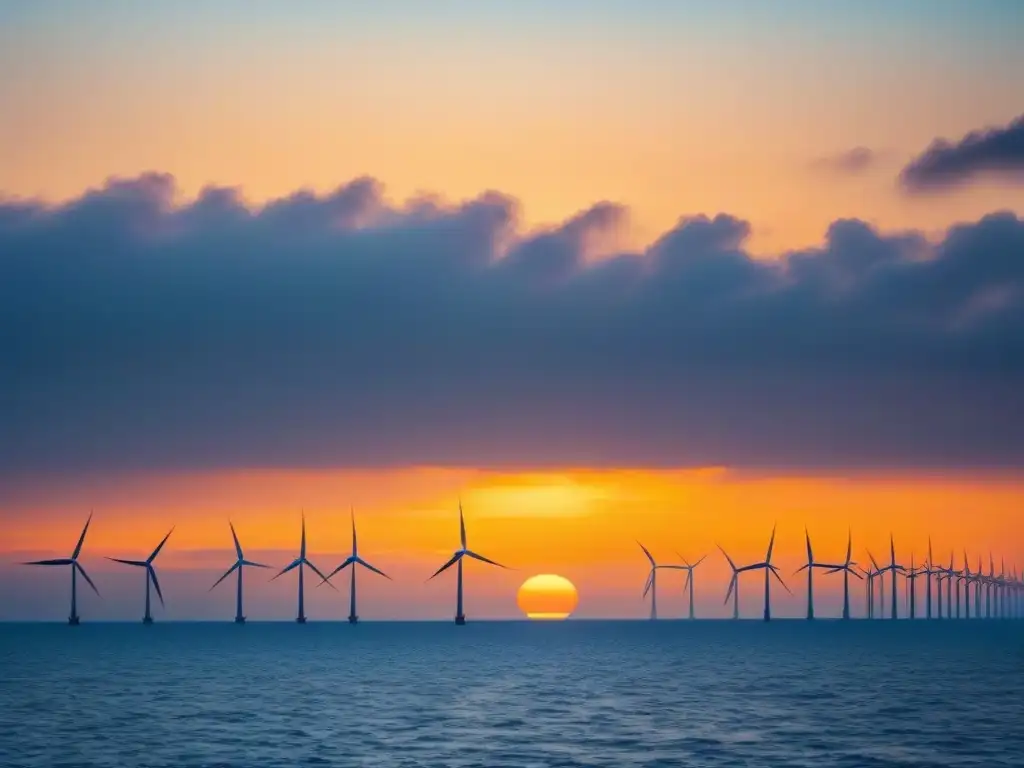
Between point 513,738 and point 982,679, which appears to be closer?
point 513,738

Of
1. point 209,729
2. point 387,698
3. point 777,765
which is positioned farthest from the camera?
point 387,698

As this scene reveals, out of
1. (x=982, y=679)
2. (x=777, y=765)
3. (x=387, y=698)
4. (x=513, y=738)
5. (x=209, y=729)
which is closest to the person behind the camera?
(x=777, y=765)

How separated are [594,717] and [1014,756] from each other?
35982mm

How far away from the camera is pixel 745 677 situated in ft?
579

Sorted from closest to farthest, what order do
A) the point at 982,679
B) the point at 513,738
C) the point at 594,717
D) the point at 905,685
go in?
the point at 513,738 < the point at 594,717 < the point at 905,685 < the point at 982,679

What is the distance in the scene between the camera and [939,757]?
86.1 m

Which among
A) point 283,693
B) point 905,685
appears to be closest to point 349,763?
point 283,693

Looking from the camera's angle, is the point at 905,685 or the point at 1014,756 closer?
the point at 1014,756

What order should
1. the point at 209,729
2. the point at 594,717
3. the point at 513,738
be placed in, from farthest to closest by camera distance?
the point at 594,717, the point at 209,729, the point at 513,738

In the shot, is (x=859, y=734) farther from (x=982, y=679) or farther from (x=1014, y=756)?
(x=982, y=679)

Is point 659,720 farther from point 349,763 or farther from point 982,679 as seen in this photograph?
point 982,679

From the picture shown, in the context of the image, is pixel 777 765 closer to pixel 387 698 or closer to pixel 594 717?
pixel 594 717

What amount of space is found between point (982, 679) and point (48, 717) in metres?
109

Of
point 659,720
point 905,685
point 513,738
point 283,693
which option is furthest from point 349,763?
point 905,685
